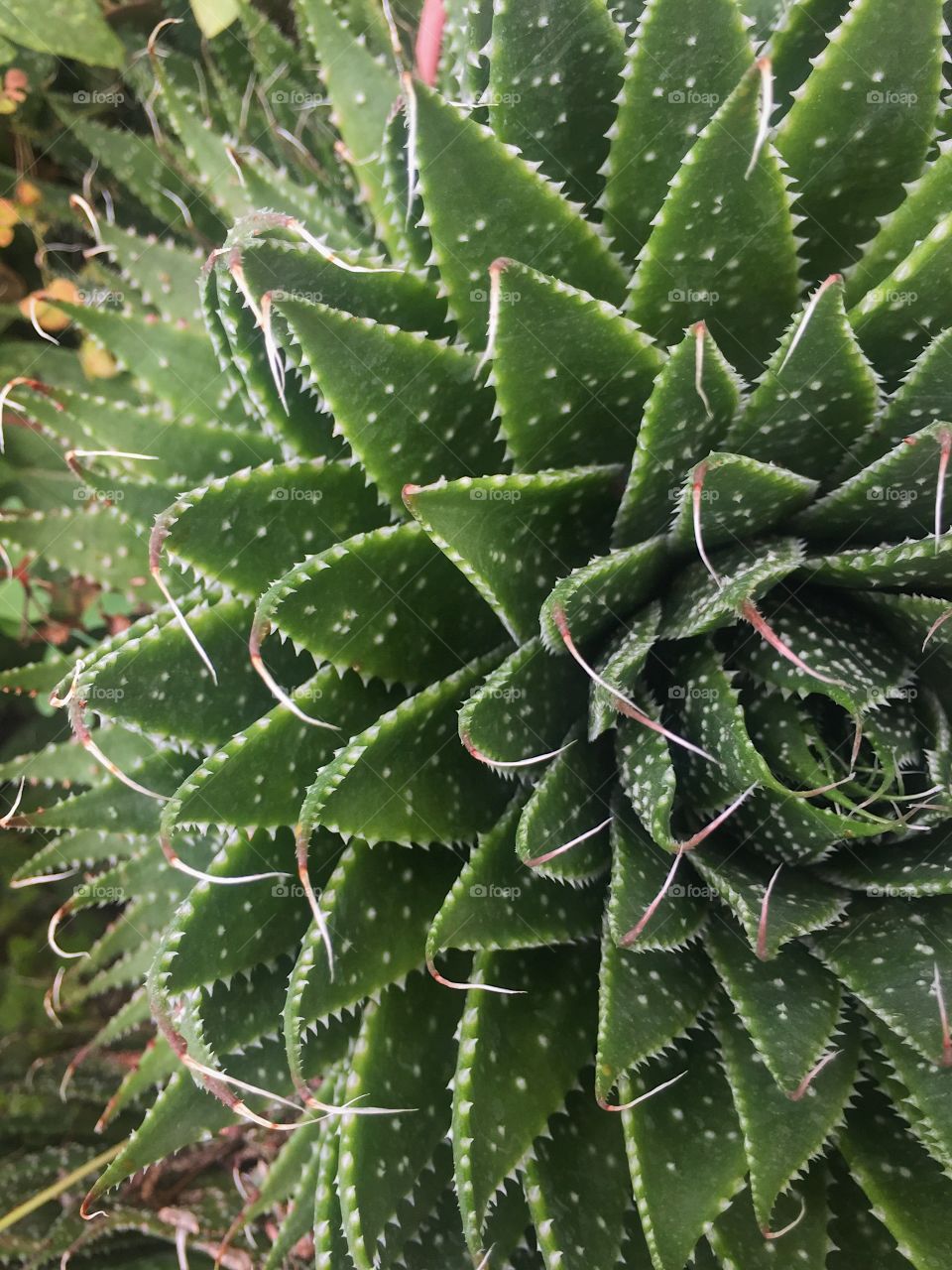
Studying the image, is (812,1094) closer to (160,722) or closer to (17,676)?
(160,722)

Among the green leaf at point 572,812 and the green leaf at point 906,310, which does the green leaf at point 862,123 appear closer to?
the green leaf at point 906,310

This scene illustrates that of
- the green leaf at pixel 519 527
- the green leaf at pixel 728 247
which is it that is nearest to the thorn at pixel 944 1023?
the green leaf at pixel 519 527

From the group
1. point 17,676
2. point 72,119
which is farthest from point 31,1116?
point 72,119

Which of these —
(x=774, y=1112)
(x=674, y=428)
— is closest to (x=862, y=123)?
(x=674, y=428)

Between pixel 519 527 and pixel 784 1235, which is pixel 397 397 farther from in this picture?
pixel 784 1235

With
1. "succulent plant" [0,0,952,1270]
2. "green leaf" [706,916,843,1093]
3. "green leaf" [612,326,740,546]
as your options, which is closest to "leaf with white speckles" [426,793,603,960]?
"succulent plant" [0,0,952,1270]

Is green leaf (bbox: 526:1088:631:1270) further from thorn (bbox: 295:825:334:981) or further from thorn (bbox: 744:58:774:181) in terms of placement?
thorn (bbox: 744:58:774:181)
